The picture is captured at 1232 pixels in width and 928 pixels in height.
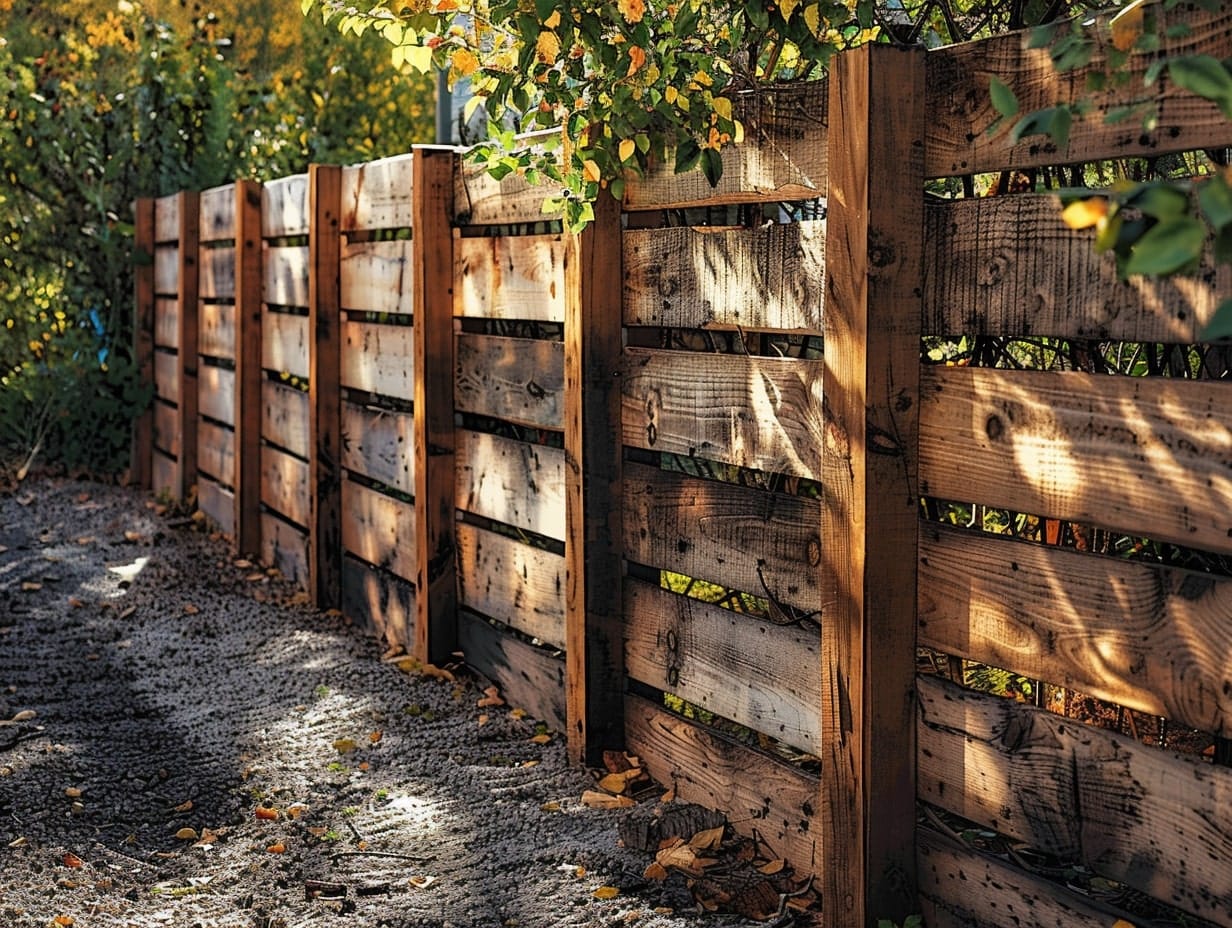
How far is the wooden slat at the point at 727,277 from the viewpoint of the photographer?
3416 mm

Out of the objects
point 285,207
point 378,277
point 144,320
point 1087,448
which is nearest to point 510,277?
point 378,277

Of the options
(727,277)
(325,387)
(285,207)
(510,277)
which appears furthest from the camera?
(285,207)

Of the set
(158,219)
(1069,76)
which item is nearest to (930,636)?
(1069,76)

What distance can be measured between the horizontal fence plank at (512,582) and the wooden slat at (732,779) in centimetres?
53

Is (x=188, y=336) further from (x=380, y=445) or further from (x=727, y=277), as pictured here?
(x=727, y=277)

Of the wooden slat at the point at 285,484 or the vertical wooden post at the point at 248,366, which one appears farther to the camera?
the vertical wooden post at the point at 248,366

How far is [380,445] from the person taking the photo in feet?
20.5

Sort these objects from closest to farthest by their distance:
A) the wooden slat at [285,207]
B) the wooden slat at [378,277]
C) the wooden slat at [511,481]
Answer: the wooden slat at [511,481] → the wooden slat at [378,277] → the wooden slat at [285,207]

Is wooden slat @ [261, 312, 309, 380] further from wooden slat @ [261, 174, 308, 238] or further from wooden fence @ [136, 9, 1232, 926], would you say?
wooden fence @ [136, 9, 1232, 926]

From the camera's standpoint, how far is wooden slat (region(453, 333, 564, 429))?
4727 millimetres

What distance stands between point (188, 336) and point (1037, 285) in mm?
7617

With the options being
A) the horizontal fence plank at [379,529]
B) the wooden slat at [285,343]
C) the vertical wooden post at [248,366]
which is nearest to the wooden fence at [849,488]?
the horizontal fence plank at [379,529]

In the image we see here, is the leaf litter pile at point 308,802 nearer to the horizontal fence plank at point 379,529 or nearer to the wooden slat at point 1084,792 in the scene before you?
the horizontal fence plank at point 379,529

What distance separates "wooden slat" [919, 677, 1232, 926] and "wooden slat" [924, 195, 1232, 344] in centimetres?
72
